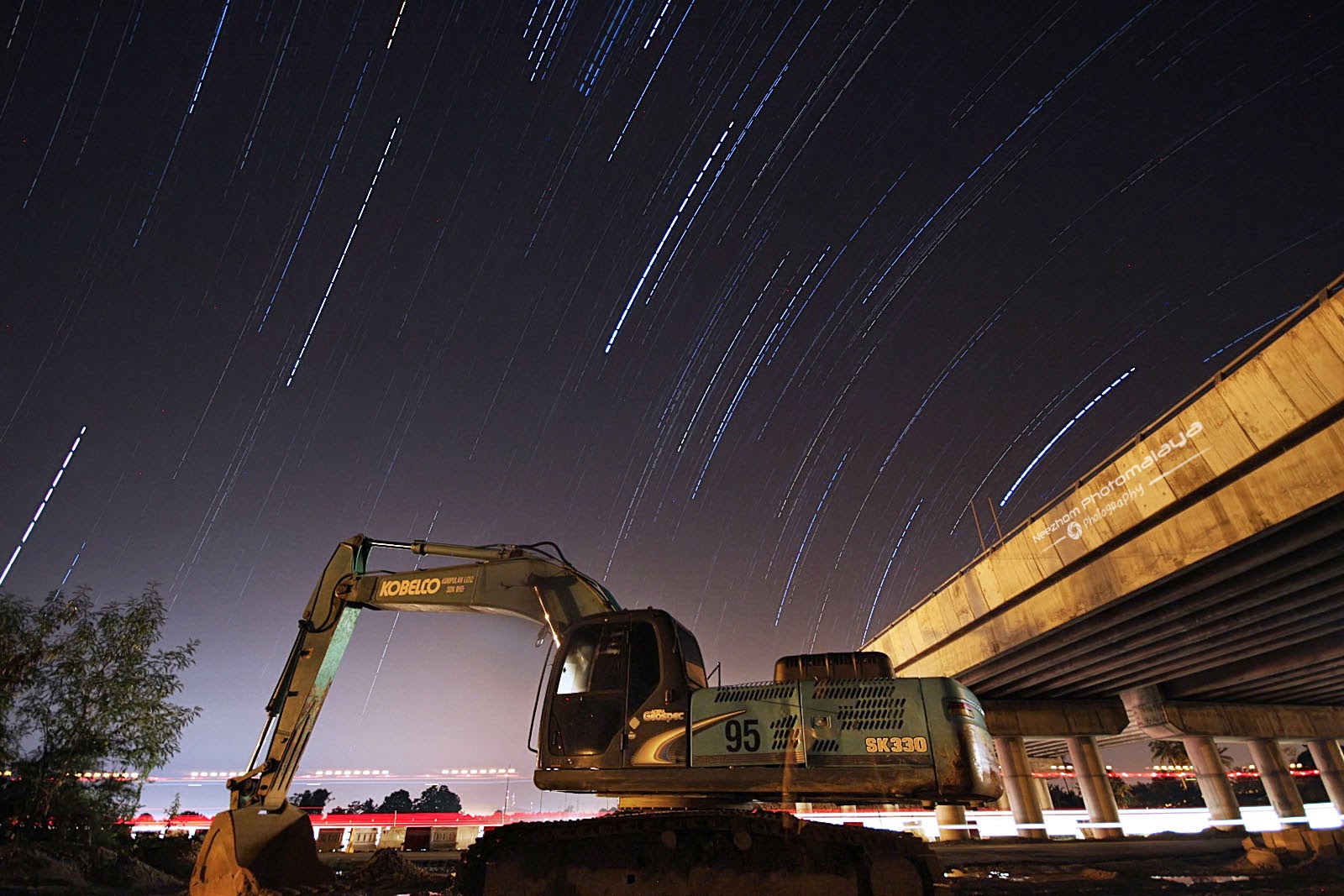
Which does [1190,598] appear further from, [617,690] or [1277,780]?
[1277,780]

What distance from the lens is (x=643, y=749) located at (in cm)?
738

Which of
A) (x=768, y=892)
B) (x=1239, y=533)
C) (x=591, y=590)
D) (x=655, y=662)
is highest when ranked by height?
(x=1239, y=533)

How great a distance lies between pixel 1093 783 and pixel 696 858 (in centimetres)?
4149

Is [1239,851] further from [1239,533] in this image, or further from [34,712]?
[34,712]

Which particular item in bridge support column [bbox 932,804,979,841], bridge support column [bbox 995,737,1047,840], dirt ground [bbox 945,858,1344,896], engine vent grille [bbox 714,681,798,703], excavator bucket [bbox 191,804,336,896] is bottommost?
excavator bucket [bbox 191,804,336,896]

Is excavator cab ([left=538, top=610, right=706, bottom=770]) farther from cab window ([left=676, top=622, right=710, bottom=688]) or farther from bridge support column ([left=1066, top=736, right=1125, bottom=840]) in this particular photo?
bridge support column ([left=1066, top=736, right=1125, bottom=840])

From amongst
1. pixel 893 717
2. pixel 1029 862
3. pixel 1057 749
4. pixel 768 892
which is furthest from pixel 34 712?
pixel 1057 749

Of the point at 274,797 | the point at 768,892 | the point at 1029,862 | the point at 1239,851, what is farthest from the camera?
the point at 1239,851

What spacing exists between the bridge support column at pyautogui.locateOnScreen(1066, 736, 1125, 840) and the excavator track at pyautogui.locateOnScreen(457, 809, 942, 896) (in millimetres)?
37983

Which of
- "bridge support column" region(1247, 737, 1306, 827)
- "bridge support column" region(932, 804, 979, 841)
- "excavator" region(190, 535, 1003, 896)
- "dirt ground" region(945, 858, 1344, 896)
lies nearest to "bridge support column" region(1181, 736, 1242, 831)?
"bridge support column" region(1247, 737, 1306, 827)

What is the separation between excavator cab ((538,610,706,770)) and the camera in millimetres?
7469

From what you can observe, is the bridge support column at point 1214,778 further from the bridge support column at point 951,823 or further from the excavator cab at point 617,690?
the excavator cab at point 617,690

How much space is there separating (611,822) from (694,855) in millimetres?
866

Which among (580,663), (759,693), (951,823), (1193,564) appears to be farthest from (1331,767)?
(580,663)
